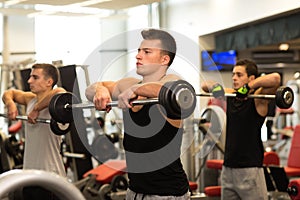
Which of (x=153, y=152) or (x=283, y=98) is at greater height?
(x=283, y=98)

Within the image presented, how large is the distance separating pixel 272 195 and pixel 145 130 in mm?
3453

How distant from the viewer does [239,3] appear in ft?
25.4

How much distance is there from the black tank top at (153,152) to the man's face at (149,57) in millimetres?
243

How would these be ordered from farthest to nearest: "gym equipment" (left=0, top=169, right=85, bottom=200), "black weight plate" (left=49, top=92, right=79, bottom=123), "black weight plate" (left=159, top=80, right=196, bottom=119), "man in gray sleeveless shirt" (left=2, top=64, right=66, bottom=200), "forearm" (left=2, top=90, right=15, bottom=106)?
"forearm" (left=2, top=90, right=15, bottom=106) < "man in gray sleeveless shirt" (left=2, top=64, right=66, bottom=200) < "black weight plate" (left=49, top=92, right=79, bottom=123) < "black weight plate" (left=159, top=80, right=196, bottom=119) < "gym equipment" (left=0, top=169, right=85, bottom=200)

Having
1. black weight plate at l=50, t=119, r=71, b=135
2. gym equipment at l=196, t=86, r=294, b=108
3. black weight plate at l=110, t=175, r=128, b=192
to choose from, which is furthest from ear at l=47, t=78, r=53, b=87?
black weight plate at l=110, t=175, r=128, b=192

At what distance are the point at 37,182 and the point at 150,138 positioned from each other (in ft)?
5.50

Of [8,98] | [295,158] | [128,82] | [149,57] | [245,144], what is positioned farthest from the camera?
[295,158]

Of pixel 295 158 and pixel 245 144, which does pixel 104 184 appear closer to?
pixel 295 158

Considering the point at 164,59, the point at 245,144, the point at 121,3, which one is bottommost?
the point at 245,144

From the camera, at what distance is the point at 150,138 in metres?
2.72

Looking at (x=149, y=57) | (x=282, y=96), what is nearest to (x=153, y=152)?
(x=149, y=57)

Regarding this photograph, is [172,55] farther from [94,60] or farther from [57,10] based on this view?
[57,10]

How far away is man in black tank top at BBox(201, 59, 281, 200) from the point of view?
4016mm

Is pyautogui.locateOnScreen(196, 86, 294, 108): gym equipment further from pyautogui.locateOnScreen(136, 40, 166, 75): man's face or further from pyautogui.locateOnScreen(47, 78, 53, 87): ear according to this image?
pyautogui.locateOnScreen(47, 78, 53, 87): ear
